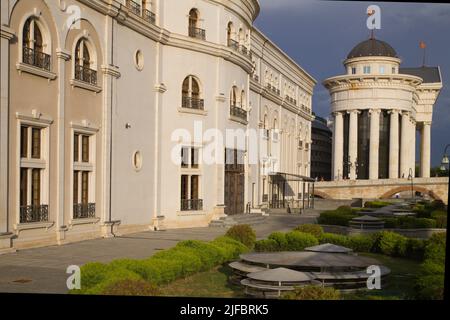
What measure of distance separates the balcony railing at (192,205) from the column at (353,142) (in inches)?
1359

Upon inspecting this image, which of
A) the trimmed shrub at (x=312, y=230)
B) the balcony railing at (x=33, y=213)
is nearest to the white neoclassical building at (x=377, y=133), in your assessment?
the trimmed shrub at (x=312, y=230)

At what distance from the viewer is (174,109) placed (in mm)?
27141

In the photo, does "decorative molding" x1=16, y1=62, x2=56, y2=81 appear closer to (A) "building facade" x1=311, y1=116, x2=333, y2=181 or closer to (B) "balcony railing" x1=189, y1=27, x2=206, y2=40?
(B) "balcony railing" x1=189, y1=27, x2=206, y2=40

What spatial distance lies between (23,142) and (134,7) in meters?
9.12

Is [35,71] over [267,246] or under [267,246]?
over

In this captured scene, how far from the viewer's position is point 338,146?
68.4m

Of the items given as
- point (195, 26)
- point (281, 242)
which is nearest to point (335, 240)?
point (281, 242)

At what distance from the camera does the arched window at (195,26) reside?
91.7 ft

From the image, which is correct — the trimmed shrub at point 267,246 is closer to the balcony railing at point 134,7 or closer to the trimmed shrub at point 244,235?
the trimmed shrub at point 244,235

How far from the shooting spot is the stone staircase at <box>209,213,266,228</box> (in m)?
28.1

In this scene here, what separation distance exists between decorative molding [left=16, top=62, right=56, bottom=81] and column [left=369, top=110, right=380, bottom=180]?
43.6m

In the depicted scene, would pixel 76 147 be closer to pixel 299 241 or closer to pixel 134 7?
pixel 134 7
